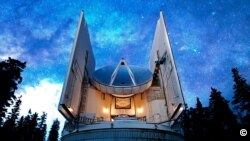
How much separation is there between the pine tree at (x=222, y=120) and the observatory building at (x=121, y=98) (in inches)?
316

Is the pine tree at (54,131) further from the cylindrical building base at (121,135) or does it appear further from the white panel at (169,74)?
the cylindrical building base at (121,135)

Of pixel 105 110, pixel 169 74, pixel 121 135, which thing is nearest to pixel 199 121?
pixel 105 110

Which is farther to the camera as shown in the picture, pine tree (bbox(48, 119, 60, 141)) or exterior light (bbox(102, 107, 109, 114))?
pine tree (bbox(48, 119, 60, 141))

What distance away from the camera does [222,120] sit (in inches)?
1008

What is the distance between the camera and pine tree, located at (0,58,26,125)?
19.0 m

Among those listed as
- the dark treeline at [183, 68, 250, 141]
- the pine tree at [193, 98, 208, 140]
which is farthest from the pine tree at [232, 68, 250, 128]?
the pine tree at [193, 98, 208, 140]

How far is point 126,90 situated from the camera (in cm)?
2583

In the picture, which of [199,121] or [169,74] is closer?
[169,74]

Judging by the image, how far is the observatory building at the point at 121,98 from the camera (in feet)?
49.5

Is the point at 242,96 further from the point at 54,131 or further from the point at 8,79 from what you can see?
the point at 54,131

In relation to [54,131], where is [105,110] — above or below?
below

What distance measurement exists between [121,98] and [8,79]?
1330 cm

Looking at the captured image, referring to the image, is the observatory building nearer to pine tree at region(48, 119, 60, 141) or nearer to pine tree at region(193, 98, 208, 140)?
pine tree at region(193, 98, 208, 140)

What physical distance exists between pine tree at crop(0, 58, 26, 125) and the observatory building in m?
5.84
